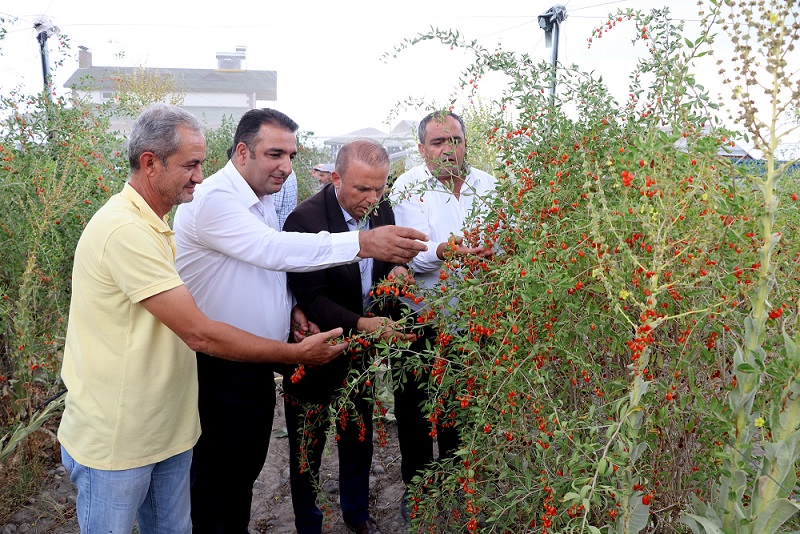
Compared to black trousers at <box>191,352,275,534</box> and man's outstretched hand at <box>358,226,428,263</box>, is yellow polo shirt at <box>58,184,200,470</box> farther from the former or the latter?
man's outstretched hand at <box>358,226,428,263</box>

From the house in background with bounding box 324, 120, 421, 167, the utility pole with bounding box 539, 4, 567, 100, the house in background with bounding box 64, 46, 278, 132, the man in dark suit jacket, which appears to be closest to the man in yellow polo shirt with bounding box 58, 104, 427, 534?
the man in dark suit jacket

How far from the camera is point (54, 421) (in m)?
3.98

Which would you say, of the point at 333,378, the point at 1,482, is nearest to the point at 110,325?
the point at 333,378

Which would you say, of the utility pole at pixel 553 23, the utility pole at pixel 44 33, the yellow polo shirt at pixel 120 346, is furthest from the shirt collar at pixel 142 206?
the utility pole at pixel 44 33

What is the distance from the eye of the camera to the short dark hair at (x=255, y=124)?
8.42 ft

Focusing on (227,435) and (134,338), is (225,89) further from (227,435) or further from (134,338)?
(134,338)

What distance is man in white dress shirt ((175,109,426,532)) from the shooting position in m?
2.28

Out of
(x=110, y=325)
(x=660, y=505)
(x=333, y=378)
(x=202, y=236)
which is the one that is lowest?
(x=660, y=505)

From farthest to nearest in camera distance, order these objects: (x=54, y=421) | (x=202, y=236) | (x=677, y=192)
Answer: (x=54, y=421), (x=202, y=236), (x=677, y=192)

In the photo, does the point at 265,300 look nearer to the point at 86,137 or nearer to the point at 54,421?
the point at 54,421

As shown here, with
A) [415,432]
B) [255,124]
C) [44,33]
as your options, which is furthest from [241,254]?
[44,33]

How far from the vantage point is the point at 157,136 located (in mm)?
1894

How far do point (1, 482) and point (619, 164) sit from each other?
3268 millimetres

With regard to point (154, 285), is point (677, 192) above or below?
above
